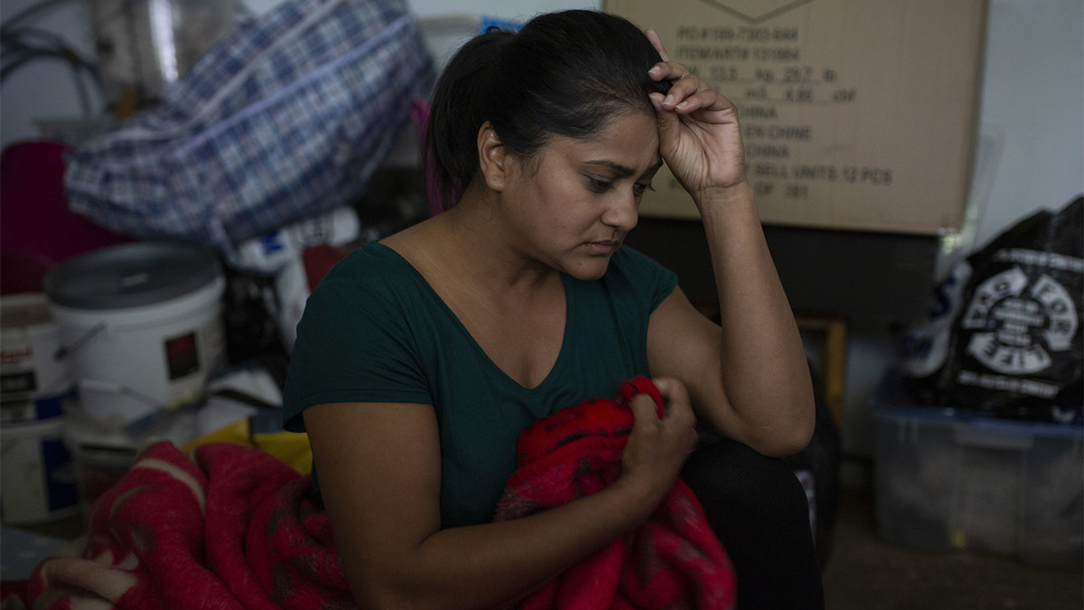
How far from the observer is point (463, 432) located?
0.88 metres

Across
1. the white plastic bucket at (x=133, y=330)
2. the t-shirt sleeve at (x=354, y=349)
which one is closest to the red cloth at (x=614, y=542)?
the t-shirt sleeve at (x=354, y=349)

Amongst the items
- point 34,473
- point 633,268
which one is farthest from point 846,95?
point 34,473

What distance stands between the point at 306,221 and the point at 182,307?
38 cm

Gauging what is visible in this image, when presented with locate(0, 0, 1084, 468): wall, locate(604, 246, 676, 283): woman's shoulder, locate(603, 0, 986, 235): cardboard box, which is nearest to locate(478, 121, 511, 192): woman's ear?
locate(604, 246, 676, 283): woman's shoulder

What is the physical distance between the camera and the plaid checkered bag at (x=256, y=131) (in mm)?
1892

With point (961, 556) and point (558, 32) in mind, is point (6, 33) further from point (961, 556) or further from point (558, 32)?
point (961, 556)

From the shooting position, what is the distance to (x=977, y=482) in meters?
1.73

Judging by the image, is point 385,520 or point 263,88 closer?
point 385,520

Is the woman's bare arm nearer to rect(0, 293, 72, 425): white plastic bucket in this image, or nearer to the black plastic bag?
the black plastic bag

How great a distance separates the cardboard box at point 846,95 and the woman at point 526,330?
23.5 inches

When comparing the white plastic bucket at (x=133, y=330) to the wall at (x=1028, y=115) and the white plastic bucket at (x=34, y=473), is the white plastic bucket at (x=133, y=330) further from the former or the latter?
the wall at (x=1028, y=115)

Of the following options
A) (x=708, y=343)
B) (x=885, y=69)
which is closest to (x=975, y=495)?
(x=885, y=69)

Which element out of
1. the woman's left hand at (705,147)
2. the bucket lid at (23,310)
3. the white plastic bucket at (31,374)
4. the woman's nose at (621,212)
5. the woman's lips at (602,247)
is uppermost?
the woman's left hand at (705,147)

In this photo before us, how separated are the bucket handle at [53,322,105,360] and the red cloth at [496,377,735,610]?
3.88 ft
